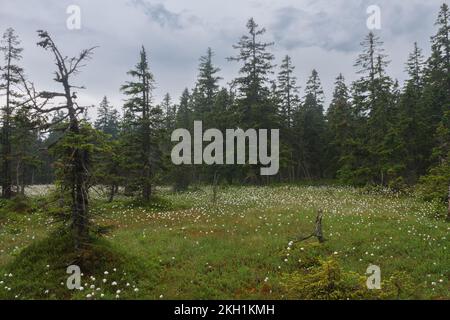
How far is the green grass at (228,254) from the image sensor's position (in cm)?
1089

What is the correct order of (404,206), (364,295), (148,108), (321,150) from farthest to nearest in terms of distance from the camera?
(321,150), (148,108), (404,206), (364,295)

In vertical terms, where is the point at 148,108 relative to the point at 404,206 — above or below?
above

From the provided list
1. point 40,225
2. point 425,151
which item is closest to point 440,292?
point 40,225

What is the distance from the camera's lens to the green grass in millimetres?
10891

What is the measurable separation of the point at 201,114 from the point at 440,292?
149ft

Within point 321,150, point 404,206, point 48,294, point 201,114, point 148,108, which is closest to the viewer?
point 48,294

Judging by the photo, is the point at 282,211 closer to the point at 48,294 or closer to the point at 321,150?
the point at 48,294

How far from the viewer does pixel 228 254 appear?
1423 cm

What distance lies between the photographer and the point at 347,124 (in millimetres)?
42031

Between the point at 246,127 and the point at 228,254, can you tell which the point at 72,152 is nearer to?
the point at 228,254

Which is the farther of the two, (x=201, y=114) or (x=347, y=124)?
(x=201, y=114)

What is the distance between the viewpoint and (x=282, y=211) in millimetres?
22484
